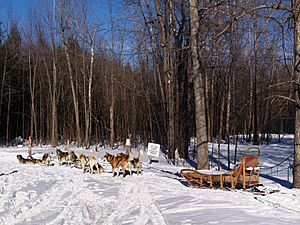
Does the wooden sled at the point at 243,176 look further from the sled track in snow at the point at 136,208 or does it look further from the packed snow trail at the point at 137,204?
the sled track in snow at the point at 136,208

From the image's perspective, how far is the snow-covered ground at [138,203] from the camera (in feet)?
22.0

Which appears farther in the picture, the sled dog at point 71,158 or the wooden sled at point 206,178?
the sled dog at point 71,158

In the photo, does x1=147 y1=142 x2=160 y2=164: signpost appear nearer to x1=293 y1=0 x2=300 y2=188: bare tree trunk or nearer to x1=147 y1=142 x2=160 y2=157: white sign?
x1=147 y1=142 x2=160 y2=157: white sign

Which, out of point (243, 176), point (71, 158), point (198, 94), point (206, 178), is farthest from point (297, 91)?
point (71, 158)

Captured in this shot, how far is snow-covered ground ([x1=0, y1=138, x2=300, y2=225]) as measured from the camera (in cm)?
669

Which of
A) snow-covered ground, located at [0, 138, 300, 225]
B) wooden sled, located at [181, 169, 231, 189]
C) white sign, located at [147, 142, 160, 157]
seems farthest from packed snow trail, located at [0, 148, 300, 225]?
white sign, located at [147, 142, 160, 157]

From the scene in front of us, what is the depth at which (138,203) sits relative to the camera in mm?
8258

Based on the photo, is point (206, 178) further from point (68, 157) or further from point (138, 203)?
point (68, 157)

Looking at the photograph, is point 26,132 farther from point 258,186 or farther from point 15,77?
point 258,186

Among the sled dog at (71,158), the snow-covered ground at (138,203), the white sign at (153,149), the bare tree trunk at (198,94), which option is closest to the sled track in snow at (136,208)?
the snow-covered ground at (138,203)

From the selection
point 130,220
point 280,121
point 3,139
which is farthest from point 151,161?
point 3,139

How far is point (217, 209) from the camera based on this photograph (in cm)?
720

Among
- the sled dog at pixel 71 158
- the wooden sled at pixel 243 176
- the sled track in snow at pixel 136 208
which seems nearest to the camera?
the sled track in snow at pixel 136 208

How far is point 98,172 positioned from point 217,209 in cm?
781
